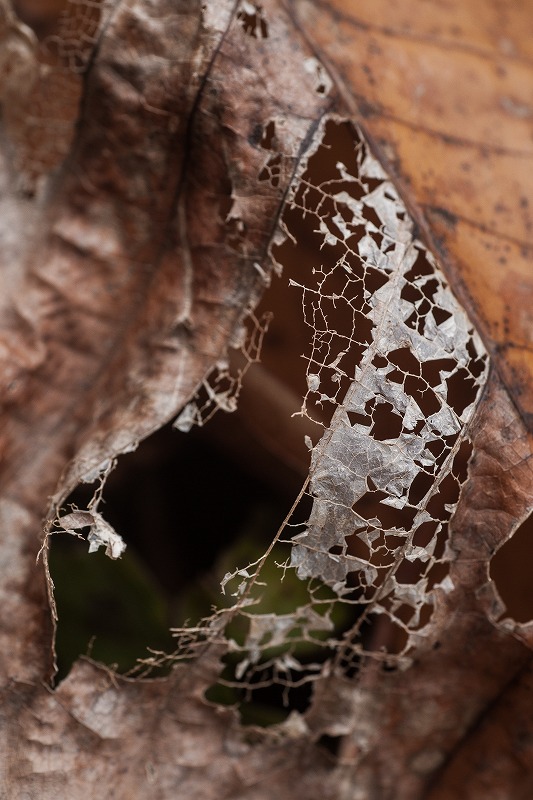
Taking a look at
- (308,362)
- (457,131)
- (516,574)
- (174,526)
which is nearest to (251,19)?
(457,131)

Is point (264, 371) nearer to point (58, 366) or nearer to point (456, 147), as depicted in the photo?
point (58, 366)

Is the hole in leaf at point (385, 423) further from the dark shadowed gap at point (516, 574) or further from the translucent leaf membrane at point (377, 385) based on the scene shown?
the dark shadowed gap at point (516, 574)

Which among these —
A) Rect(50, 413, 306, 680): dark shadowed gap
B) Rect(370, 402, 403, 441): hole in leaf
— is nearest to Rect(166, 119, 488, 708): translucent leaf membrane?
Rect(370, 402, 403, 441): hole in leaf

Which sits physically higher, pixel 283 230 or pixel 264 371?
pixel 283 230

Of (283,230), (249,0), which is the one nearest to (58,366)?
(283,230)

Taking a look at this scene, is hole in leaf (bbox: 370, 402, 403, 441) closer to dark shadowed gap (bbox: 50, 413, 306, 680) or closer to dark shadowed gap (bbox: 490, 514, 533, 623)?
dark shadowed gap (bbox: 490, 514, 533, 623)

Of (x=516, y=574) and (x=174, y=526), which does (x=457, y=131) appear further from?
(x=174, y=526)

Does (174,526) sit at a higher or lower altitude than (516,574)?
lower
